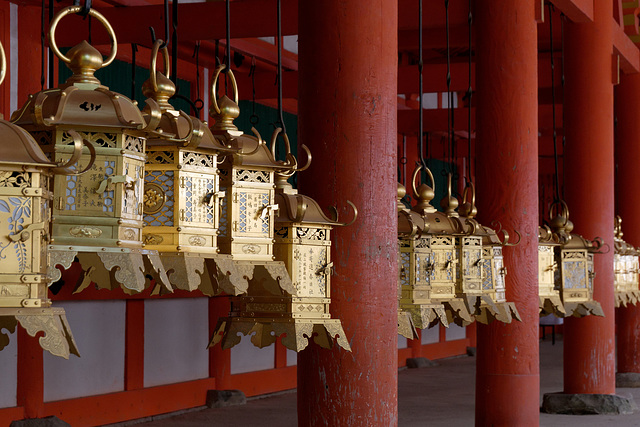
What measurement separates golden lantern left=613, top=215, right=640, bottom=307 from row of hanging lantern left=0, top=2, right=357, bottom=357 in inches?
241

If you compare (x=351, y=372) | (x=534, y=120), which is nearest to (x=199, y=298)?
(x=534, y=120)

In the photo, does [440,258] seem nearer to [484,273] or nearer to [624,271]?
[484,273]

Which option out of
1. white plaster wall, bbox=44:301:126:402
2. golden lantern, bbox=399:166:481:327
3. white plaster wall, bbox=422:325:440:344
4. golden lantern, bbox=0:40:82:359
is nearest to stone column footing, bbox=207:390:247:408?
white plaster wall, bbox=44:301:126:402

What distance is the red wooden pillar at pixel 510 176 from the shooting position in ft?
21.3

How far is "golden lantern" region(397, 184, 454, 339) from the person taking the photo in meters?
4.36

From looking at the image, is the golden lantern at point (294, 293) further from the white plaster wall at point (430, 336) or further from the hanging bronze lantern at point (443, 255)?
the white plaster wall at point (430, 336)

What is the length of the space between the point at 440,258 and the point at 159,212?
2083mm

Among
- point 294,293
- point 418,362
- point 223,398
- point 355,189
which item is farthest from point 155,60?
point 418,362

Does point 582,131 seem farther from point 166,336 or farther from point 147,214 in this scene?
point 147,214

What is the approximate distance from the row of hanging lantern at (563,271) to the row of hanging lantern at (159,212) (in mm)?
3214

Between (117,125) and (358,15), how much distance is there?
1.74m

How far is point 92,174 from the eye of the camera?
98.0 inches

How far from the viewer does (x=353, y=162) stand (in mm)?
3992

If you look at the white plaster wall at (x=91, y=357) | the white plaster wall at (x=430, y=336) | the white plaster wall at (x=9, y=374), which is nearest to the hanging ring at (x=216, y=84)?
the white plaster wall at (x=9, y=374)
